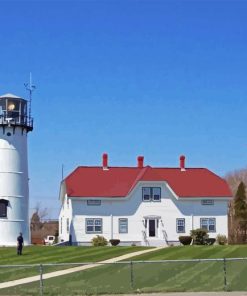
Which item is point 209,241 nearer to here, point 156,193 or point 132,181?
point 156,193

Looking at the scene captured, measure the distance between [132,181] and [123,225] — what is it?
14.5ft

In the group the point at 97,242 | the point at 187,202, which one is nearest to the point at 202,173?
the point at 187,202

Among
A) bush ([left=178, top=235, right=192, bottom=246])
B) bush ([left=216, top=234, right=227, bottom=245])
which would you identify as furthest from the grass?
bush ([left=216, top=234, right=227, bottom=245])

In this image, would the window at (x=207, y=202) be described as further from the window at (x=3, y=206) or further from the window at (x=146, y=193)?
the window at (x=3, y=206)

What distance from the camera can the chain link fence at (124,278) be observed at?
21.1 m

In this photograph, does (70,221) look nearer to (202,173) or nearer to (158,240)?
(158,240)

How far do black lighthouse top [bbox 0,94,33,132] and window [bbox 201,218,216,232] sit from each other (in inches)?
702

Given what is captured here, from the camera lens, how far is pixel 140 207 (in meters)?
58.5

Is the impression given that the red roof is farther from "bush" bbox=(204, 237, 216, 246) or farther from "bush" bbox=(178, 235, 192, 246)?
"bush" bbox=(204, 237, 216, 246)

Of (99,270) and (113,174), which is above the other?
(113,174)

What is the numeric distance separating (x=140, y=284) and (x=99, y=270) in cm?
503

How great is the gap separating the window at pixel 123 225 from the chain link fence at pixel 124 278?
91.2 feet

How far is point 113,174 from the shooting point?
61.5 metres

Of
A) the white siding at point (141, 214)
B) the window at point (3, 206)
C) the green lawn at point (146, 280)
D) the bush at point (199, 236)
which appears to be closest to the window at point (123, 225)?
the white siding at point (141, 214)
